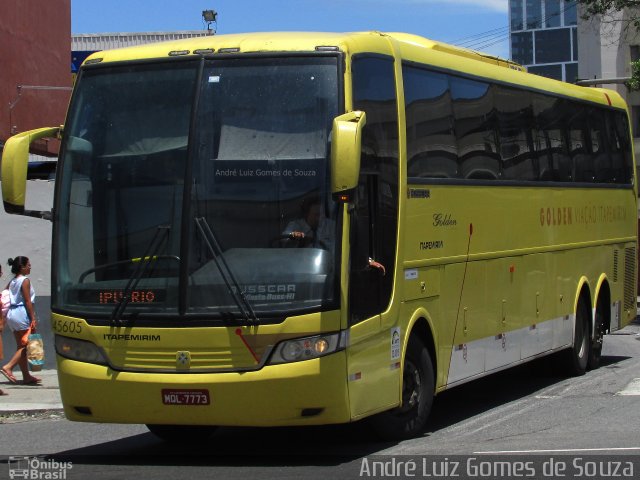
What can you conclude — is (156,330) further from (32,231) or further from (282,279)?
(32,231)

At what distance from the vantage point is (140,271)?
9.02m

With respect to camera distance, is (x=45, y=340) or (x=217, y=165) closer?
(x=217, y=165)

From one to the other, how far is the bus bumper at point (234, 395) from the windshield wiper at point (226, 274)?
17.5 inches

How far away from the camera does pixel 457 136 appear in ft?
37.6

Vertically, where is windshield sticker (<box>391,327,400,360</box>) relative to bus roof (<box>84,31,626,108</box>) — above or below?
below

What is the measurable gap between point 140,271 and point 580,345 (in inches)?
325

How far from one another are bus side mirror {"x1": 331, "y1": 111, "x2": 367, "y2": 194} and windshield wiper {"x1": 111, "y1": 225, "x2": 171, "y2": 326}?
1489mm

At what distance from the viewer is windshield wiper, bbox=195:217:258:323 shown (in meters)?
8.72

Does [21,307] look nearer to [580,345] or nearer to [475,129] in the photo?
[475,129]

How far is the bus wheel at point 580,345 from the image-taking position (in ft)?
50.2

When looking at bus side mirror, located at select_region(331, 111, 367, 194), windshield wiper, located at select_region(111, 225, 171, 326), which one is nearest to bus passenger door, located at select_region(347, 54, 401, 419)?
bus side mirror, located at select_region(331, 111, 367, 194)

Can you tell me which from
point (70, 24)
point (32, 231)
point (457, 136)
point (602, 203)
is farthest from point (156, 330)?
point (70, 24)

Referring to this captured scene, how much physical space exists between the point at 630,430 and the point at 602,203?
6.15 m

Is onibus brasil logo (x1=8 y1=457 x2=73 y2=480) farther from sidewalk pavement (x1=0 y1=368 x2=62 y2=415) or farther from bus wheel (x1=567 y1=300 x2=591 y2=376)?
bus wheel (x1=567 y1=300 x2=591 y2=376)
